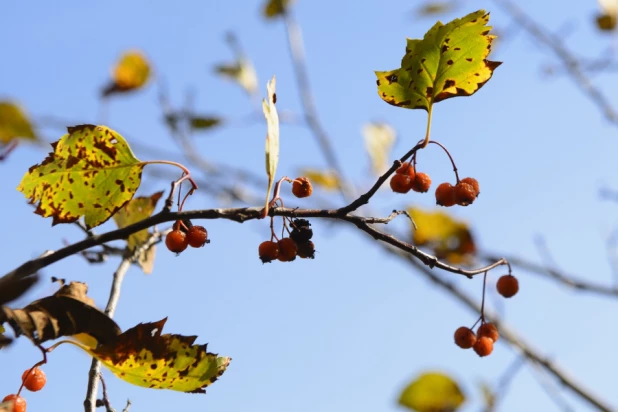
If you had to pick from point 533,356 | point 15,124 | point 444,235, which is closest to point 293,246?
point 15,124

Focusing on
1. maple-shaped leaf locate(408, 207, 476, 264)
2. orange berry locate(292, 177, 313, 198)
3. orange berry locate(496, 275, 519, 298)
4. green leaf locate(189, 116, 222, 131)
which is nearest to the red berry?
orange berry locate(292, 177, 313, 198)

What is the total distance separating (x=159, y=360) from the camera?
4.65ft

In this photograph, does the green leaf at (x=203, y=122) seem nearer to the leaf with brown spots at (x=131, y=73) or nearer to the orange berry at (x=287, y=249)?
the leaf with brown spots at (x=131, y=73)

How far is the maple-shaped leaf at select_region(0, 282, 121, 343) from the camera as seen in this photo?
1224mm

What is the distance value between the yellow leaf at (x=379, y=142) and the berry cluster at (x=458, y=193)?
2.46 meters

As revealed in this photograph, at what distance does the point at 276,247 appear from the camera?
1.56 m

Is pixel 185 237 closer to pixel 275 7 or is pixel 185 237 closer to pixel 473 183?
pixel 473 183

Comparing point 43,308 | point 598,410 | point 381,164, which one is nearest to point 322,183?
point 381,164

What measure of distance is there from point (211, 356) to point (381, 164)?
9.65 feet

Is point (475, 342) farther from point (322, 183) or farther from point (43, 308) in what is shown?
point (322, 183)

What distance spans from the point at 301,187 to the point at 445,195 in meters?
0.36

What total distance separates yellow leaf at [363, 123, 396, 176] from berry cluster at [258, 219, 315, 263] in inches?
105

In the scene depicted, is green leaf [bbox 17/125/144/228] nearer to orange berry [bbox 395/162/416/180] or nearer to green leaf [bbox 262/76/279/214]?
green leaf [bbox 262/76/279/214]

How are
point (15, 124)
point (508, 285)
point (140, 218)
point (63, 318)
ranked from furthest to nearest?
point (140, 218) < point (508, 285) < point (63, 318) < point (15, 124)
